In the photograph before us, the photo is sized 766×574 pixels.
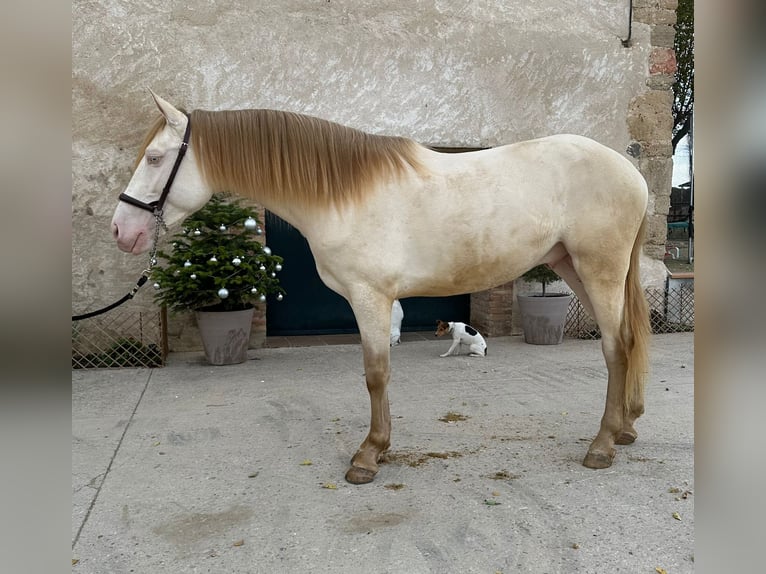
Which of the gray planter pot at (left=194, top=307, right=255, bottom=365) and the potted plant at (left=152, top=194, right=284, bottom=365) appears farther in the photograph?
the gray planter pot at (left=194, top=307, right=255, bottom=365)

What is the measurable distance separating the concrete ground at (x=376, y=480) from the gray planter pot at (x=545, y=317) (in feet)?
4.32

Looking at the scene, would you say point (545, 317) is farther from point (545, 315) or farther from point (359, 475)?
point (359, 475)

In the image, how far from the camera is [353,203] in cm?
258

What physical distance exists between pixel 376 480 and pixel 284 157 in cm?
162

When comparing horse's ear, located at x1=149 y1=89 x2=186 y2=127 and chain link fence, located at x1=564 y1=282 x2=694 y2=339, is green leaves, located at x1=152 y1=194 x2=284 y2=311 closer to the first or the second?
horse's ear, located at x1=149 y1=89 x2=186 y2=127

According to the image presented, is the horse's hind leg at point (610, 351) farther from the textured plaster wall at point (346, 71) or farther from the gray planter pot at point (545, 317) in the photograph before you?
the textured plaster wall at point (346, 71)

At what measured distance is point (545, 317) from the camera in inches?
231

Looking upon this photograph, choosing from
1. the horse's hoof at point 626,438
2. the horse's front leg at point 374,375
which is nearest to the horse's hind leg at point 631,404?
the horse's hoof at point 626,438

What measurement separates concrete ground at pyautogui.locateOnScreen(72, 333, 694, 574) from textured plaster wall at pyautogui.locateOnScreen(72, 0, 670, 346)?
2.25 meters

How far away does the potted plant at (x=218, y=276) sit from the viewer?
4.79 m

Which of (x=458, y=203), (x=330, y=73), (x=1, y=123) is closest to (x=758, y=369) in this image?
(x=1, y=123)

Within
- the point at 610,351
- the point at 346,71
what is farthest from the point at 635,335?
the point at 346,71

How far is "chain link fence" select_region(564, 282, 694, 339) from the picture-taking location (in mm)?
6340

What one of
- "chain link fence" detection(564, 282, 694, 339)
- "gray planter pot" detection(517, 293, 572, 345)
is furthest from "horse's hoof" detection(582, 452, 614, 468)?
"chain link fence" detection(564, 282, 694, 339)
